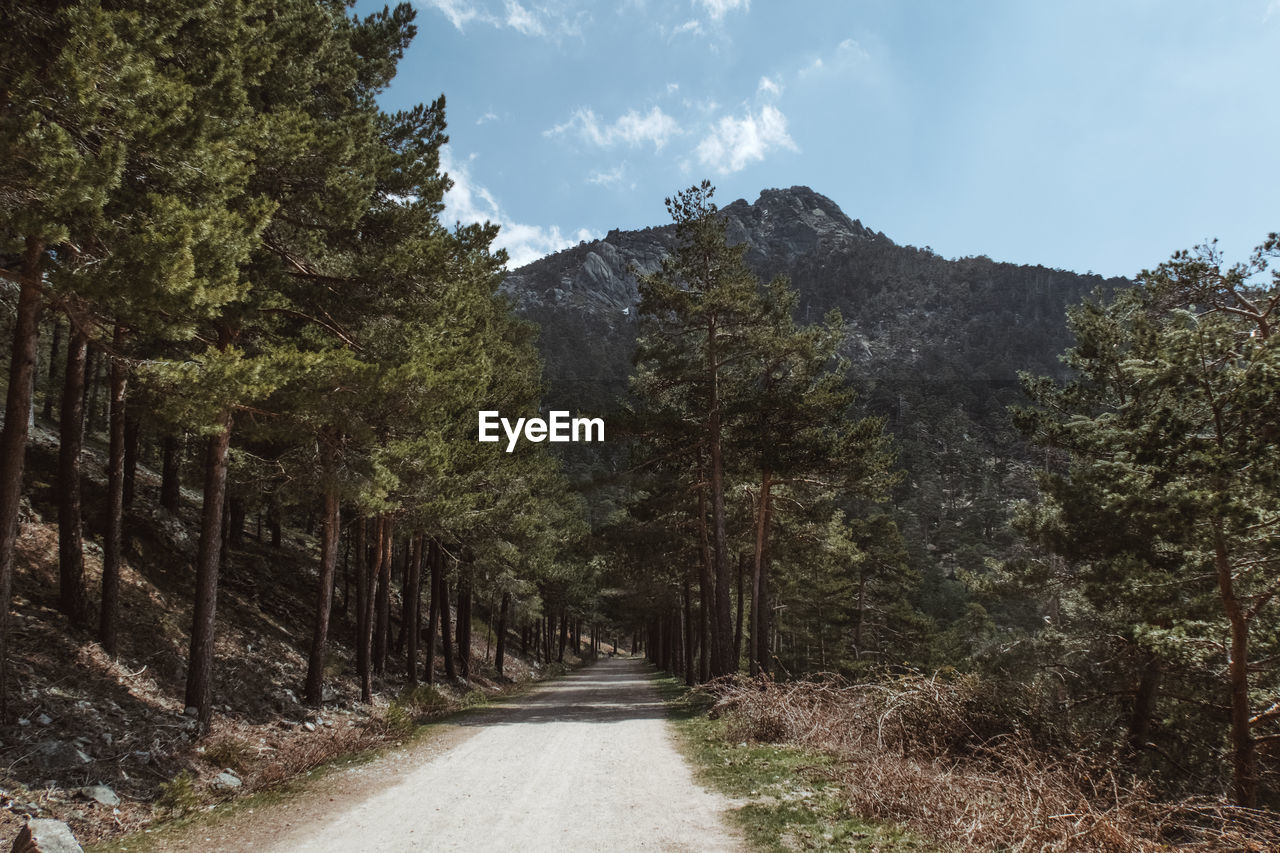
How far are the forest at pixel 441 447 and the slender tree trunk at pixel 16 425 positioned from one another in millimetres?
40

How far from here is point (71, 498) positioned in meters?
12.3

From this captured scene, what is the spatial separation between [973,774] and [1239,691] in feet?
12.3

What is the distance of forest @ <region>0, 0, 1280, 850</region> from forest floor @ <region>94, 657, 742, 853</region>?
1630 mm

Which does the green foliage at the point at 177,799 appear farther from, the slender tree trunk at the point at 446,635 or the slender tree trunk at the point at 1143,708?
the slender tree trunk at the point at 1143,708

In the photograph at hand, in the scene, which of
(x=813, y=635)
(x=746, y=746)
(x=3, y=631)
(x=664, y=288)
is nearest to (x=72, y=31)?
(x=3, y=631)

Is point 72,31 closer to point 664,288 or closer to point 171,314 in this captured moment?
point 171,314

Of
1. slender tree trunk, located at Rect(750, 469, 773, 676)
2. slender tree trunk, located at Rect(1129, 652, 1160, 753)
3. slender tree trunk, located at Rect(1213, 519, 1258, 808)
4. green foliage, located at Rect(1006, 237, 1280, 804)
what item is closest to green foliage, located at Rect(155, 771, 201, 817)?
green foliage, located at Rect(1006, 237, 1280, 804)

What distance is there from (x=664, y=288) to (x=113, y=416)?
12.8 m

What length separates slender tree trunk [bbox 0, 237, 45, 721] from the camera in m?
7.48

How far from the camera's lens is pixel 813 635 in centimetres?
4303

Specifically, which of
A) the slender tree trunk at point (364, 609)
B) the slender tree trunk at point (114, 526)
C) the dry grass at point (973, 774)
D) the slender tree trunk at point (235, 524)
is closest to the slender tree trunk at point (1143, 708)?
the dry grass at point (973, 774)

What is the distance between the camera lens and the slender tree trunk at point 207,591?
10.4 m

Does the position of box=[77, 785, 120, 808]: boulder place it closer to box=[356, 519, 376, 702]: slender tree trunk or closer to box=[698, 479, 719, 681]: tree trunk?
box=[356, 519, 376, 702]: slender tree trunk

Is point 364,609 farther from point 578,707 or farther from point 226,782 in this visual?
point 226,782
